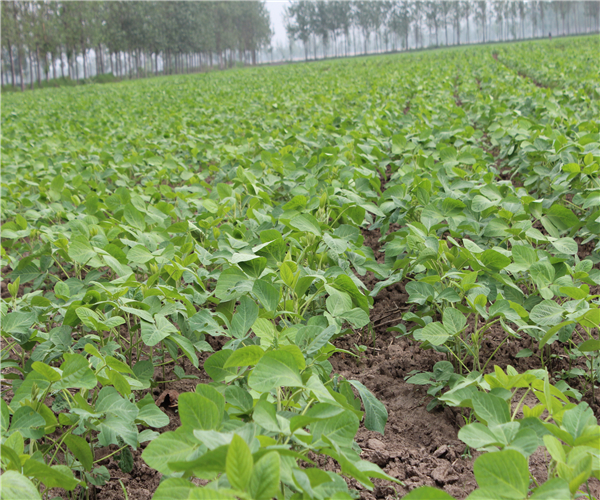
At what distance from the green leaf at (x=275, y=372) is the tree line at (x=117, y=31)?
4396 centimetres

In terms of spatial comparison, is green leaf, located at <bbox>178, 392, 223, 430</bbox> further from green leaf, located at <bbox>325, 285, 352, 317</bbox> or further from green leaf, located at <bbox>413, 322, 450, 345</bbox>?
green leaf, located at <bbox>413, 322, 450, 345</bbox>

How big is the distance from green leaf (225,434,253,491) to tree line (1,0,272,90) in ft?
145

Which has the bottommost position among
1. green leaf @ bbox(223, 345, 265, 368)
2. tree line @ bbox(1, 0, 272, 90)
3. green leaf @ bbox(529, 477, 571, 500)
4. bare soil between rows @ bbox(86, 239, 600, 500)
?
bare soil between rows @ bbox(86, 239, 600, 500)

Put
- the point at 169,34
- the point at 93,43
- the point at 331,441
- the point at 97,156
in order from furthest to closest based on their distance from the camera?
the point at 169,34 → the point at 93,43 → the point at 97,156 → the point at 331,441

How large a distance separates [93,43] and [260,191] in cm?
5073

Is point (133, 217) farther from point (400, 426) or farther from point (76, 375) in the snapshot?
point (400, 426)

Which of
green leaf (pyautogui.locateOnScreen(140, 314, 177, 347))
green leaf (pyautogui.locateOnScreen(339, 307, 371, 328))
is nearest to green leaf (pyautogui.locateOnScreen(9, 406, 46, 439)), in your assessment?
green leaf (pyautogui.locateOnScreen(140, 314, 177, 347))

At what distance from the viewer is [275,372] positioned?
106 centimetres

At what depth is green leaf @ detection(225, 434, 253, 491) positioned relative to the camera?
0.77 meters

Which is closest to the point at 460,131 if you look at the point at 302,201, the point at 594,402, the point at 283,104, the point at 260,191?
the point at 260,191

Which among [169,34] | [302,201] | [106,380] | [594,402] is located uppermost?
[169,34]

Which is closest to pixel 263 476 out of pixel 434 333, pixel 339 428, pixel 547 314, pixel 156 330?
pixel 339 428

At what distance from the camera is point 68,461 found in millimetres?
1460

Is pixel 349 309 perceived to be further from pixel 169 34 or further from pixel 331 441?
pixel 169 34
